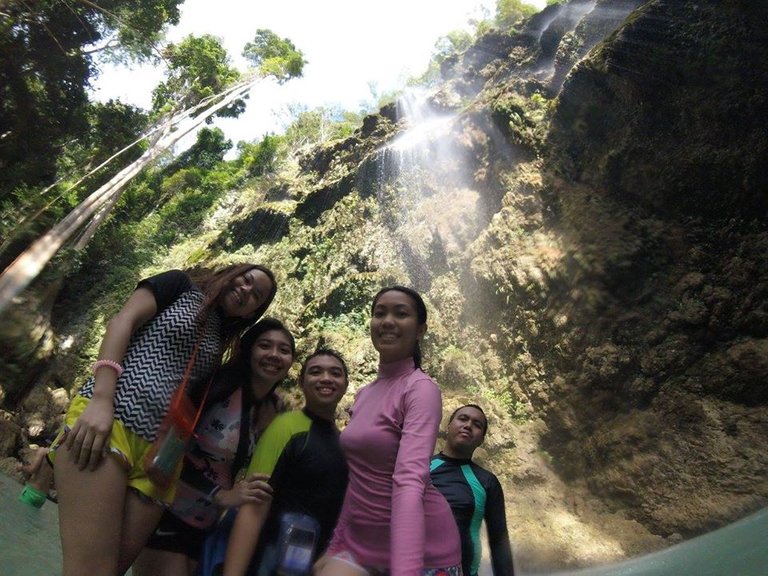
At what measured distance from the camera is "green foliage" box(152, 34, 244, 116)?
1700 cm

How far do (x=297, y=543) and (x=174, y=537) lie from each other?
0.60 metres

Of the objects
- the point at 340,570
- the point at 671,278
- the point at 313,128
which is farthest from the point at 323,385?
the point at 313,128

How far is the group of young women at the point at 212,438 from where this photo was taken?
1373mm

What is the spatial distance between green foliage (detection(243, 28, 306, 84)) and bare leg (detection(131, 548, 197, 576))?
22642mm

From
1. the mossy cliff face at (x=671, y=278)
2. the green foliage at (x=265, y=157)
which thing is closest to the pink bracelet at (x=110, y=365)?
the mossy cliff face at (x=671, y=278)

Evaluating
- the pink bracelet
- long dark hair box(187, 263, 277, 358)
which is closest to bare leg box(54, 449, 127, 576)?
the pink bracelet

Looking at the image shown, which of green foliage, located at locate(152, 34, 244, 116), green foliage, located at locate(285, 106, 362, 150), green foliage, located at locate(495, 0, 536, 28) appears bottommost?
green foliage, located at locate(152, 34, 244, 116)

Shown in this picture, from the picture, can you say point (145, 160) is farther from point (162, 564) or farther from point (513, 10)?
point (513, 10)

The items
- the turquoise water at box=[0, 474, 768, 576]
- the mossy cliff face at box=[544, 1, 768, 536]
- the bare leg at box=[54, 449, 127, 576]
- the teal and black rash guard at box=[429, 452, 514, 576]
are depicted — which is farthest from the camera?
the mossy cliff face at box=[544, 1, 768, 536]

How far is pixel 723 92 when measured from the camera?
7922 mm

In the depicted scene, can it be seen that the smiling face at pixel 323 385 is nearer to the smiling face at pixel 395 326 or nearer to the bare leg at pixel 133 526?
the smiling face at pixel 395 326

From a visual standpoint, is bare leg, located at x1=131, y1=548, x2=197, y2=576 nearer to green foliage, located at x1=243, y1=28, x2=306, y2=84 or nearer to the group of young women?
the group of young women

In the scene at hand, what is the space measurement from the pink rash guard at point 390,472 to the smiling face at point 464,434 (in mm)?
1637

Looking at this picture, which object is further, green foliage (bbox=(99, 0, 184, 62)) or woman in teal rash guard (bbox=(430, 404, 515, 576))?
green foliage (bbox=(99, 0, 184, 62))
